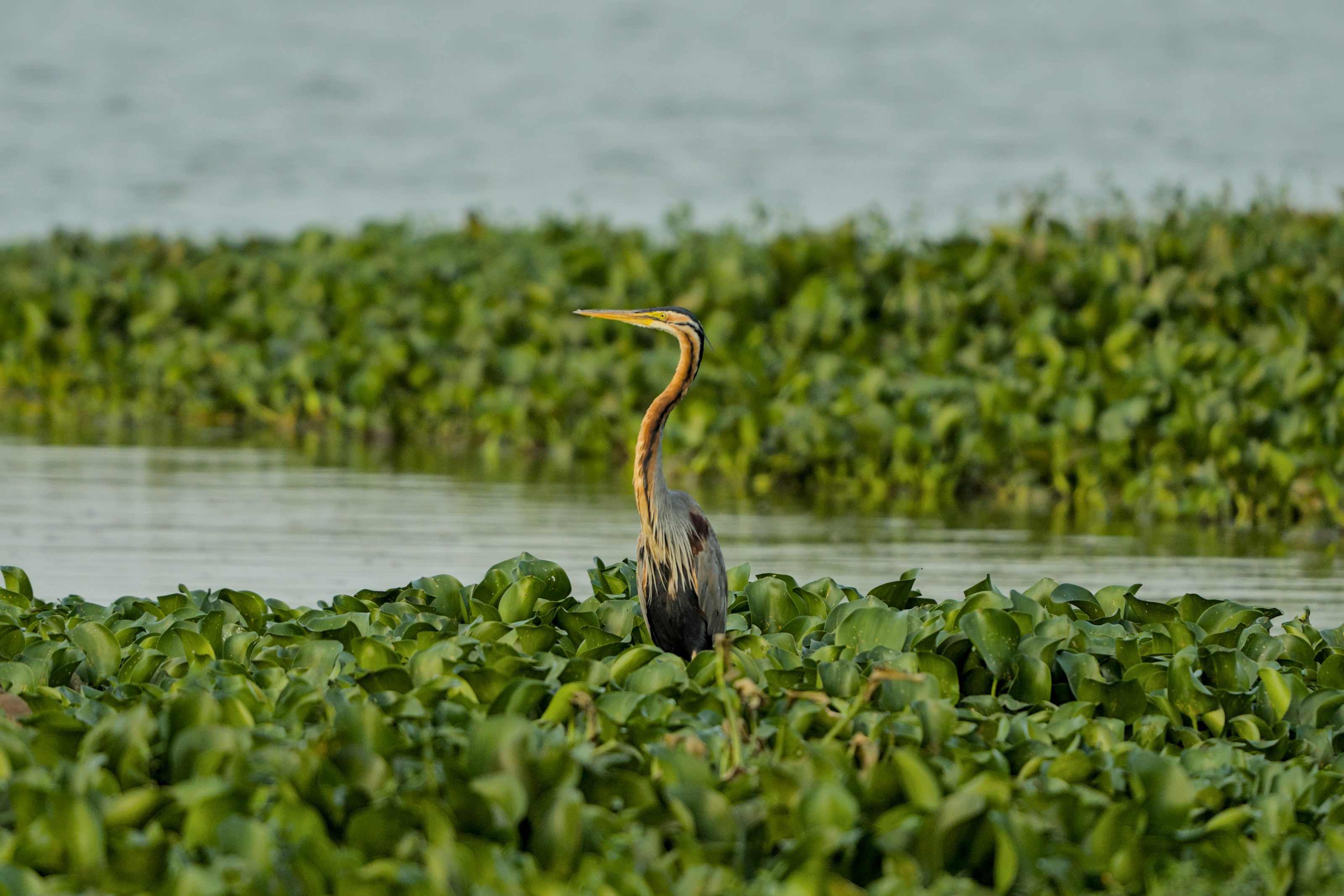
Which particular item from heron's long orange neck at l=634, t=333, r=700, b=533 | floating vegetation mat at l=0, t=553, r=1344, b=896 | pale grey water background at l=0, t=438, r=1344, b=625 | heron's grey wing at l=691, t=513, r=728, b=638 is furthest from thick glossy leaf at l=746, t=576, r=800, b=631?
pale grey water background at l=0, t=438, r=1344, b=625

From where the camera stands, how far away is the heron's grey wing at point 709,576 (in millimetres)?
5520

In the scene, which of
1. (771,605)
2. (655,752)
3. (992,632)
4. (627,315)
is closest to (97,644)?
(627,315)

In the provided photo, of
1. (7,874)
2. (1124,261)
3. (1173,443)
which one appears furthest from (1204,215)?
(7,874)

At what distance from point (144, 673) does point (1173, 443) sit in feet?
24.2

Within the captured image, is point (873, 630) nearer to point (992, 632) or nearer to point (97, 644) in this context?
point (992, 632)

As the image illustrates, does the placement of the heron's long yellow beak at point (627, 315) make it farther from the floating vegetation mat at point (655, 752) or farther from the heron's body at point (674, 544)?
the floating vegetation mat at point (655, 752)

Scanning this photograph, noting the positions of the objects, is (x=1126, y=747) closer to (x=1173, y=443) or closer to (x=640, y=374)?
(x=1173, y=443)

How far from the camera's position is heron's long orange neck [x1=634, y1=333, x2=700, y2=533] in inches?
215

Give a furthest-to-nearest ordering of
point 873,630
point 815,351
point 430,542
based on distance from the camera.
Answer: point 815,351 → point 430,542 → point 873,630

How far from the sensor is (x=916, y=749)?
15.5 ft

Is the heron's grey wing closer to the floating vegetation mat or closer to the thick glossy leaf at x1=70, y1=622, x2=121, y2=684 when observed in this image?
the floating vegetation mat

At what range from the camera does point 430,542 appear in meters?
9.62

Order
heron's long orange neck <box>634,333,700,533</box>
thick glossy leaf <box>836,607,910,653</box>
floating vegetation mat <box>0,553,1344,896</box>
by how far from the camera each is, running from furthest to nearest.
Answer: thick glossy leaf <box>836,607,910,653</box>, heron's long orange neck <box>634,333,700,533</box>, floating vegetation mat <box>0,553,1344,896</box>

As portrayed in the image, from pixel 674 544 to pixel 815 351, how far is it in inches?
324
